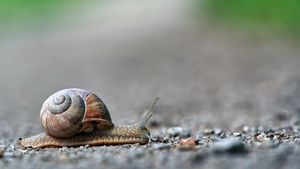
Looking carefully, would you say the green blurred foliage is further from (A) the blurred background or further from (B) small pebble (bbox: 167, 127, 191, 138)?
(B) small pebble (bbox: 167, 127, 191, 138)

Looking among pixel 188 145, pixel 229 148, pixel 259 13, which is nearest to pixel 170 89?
pixel 188 145

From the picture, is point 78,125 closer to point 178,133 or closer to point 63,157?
point 63,157

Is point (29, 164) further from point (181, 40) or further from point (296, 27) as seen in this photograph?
point (181, 40)

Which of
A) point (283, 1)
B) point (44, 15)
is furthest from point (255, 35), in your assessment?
point (44, 15)

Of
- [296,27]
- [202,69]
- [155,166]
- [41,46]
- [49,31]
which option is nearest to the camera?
[155,166]

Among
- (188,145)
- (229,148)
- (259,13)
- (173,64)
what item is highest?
(259,13)

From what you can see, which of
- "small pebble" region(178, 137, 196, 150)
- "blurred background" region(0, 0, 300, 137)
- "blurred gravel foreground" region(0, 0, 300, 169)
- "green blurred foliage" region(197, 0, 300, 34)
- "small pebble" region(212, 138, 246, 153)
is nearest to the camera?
"small pebble" region(212, 138, 246, 153)

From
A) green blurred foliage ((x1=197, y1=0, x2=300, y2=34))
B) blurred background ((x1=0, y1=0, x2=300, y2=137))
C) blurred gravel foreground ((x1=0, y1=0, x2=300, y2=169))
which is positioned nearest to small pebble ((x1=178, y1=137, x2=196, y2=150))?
blurred gravel foreground ((x1=0, y1=0, x2=300, y2=169))
